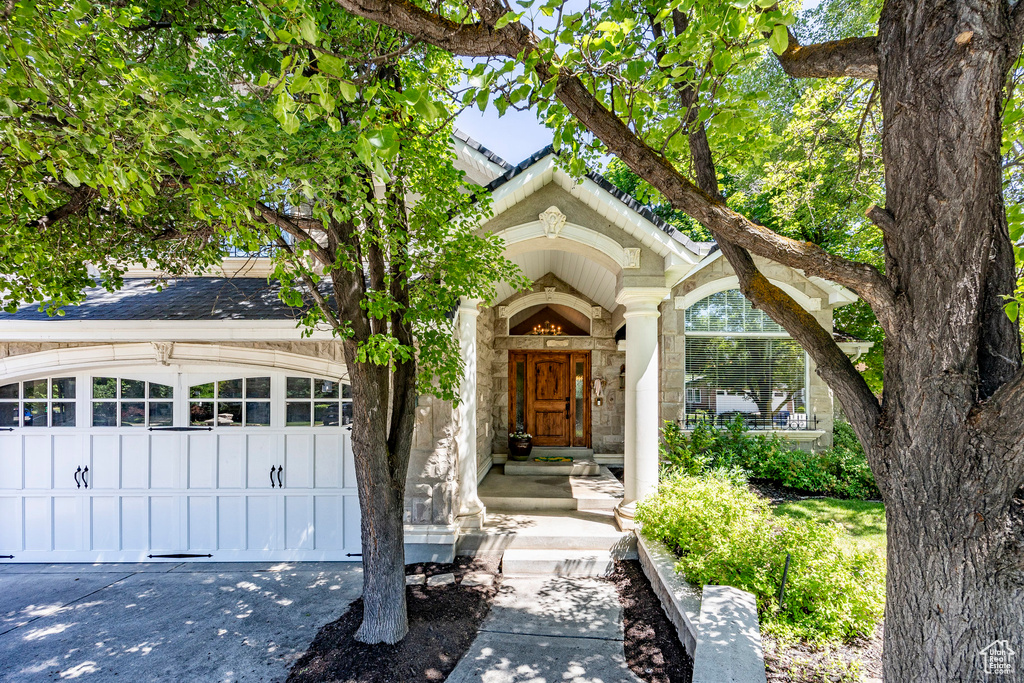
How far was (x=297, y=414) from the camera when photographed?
5.80m

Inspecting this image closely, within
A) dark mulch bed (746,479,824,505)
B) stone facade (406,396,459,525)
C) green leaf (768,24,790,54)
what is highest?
green leaf (768,24,790,54)

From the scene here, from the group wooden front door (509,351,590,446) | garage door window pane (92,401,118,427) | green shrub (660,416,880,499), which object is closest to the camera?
garage door window pane (92,401,118,427)

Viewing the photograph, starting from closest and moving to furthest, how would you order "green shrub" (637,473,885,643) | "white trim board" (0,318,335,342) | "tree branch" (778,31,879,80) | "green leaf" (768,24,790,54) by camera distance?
"green leaf" (768,24,790,54) < "tree branch" (778,31,879,80) < "green shrub" (637,473,885,643) < "white trim board" (0,318,335,342)

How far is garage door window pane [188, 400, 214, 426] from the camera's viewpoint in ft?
19.0

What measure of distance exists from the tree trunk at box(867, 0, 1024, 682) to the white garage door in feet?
17.8

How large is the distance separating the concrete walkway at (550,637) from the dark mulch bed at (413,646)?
0.16m

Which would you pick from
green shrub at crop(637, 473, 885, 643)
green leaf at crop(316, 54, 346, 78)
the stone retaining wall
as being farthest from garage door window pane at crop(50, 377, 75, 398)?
the stone retaining wall

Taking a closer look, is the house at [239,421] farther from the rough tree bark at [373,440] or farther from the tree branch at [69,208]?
the tree branch at [69,208]

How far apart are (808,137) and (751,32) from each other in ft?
18.6

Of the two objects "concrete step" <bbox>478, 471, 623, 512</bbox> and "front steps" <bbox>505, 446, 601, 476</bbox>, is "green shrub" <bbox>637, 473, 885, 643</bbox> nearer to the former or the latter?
"concrete step" <bbox>478, 471, 623, 512</bbox>

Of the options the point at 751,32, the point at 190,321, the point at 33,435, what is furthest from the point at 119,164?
the point at 33,435

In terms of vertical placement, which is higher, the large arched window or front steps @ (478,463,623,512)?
the large arched window

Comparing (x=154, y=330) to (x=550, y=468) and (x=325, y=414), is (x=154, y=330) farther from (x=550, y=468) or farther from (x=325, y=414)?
(x=550, y=468)

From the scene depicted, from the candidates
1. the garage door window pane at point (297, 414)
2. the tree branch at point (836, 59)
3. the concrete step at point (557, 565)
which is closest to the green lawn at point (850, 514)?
the concrete step at point (557, 565)
